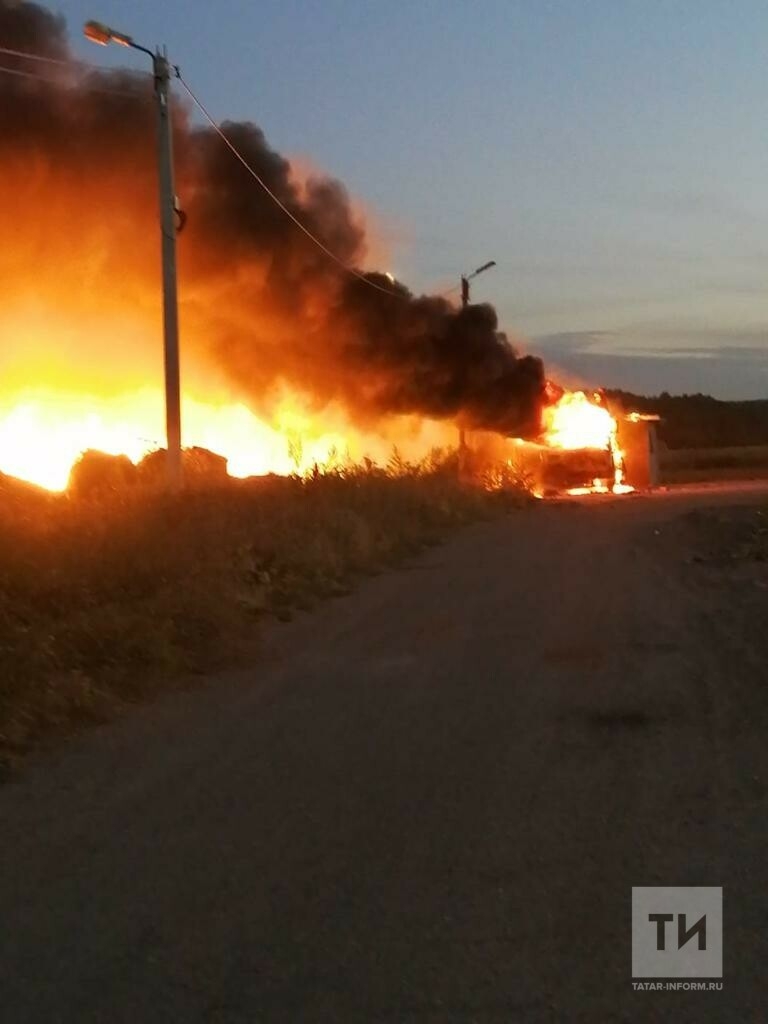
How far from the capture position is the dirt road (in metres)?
4.83

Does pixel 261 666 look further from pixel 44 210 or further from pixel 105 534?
pixel 44 210

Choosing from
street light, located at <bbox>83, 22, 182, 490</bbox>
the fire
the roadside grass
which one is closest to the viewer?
the roadside grass

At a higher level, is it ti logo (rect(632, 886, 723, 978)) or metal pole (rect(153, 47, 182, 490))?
metal pole (rect(153, 47, 182, 490))

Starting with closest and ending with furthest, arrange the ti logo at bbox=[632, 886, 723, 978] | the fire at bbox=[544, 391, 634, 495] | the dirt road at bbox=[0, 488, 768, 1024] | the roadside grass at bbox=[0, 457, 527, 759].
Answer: the dirt road at bbox=[0, 488, 768, 1024], the ti logo at bbox=[632, 886, 723, 978], the roadside grass at bbox=[0, 457, 527, 759], the fire at bbox=[544, 391, 634, 495]

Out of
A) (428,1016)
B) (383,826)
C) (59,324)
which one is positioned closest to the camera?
(428,1016)

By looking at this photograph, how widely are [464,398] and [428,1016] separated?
31.7 m

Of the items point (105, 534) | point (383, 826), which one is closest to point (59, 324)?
point (105, 534)

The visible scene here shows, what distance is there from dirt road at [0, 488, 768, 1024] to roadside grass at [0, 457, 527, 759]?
0.43 m

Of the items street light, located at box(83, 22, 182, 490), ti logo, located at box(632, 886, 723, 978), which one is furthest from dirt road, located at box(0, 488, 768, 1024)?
street light, located at box(83, 22, 182, 490)

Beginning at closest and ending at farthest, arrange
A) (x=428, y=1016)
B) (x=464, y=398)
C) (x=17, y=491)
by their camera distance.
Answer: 1. (x=428, y=1016)
2. (x=17, y=491)
3. (x=464, y=398)

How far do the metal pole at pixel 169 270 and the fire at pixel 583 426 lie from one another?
17848 millimetres

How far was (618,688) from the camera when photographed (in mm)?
9469

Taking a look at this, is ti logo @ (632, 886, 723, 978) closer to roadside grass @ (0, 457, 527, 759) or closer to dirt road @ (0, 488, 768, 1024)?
dirt road @ (0, 488, 768, 1024)

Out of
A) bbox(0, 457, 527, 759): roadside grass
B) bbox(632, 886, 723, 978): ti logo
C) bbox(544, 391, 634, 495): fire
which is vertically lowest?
bbox(632, 886, 723, 978): ti logo
